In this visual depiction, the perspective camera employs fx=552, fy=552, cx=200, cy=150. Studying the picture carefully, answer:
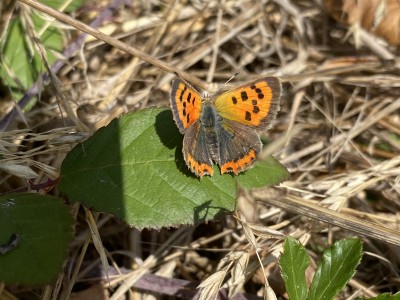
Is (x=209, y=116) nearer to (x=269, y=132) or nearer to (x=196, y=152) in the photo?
(x=196, y=152)

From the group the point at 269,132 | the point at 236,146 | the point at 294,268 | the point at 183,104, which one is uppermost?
the point at 183,104

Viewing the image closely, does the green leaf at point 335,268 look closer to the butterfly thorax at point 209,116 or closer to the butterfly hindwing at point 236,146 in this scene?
the butterfly hindwing at point 236,146

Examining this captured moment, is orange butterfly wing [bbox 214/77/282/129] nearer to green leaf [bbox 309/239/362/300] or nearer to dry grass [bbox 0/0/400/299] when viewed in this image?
dry grass [bbox 0/0/400/299]

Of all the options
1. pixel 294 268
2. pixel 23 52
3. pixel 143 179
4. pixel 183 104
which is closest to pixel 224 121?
pixel 183 104

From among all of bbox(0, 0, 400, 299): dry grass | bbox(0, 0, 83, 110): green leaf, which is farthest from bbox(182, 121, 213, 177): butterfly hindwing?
bbox(0, 0, 83, 110): green leaf

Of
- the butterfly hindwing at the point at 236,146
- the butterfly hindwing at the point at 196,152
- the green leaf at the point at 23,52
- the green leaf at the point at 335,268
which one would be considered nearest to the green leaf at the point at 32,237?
the butterfly hindwing at the point at 196,152

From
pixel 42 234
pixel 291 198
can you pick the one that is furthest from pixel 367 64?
pixel 42 234
